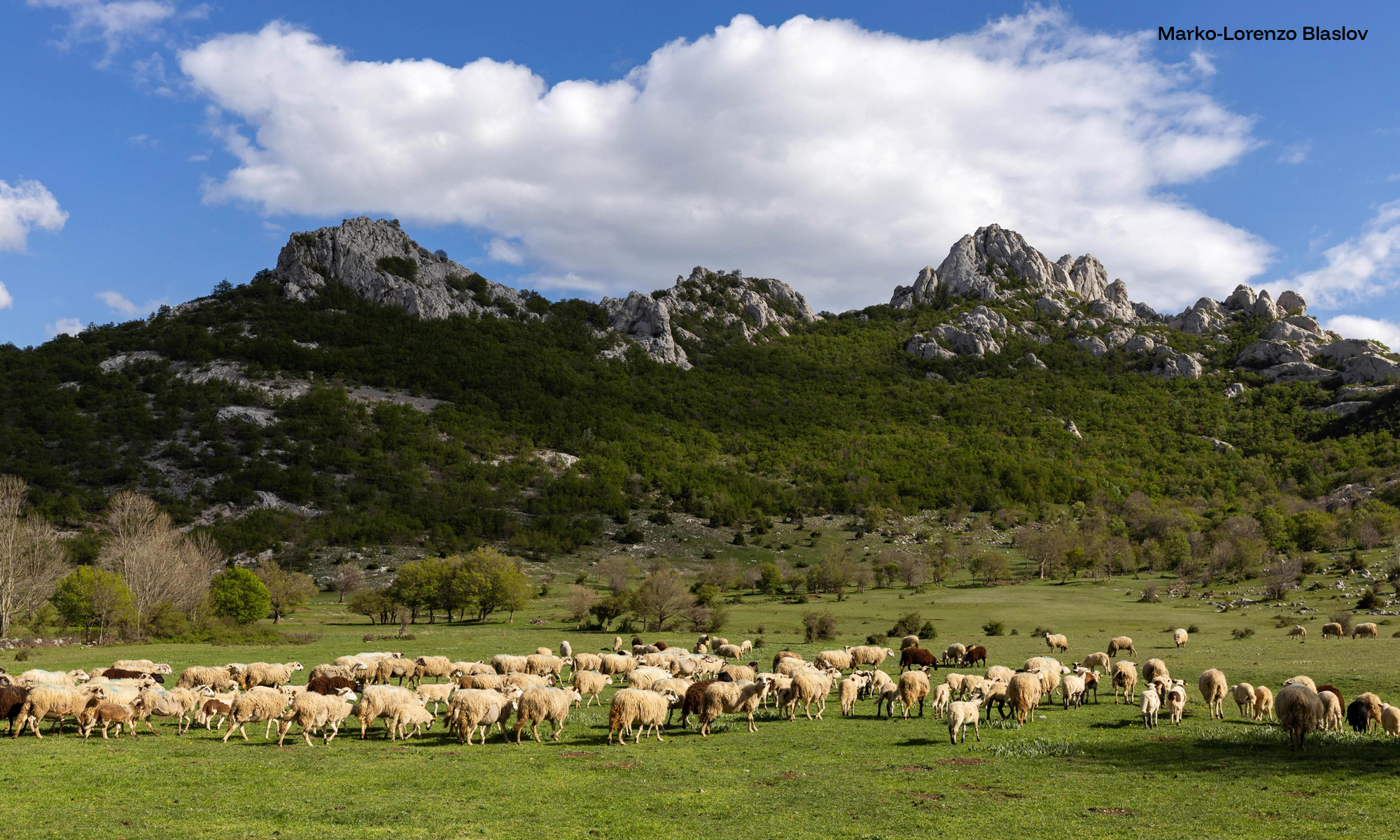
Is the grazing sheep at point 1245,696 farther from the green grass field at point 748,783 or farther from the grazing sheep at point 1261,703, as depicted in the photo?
the green grass field at point 748,783

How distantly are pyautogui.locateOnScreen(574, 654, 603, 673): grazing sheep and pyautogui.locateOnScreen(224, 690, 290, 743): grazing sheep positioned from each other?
12.6 meters

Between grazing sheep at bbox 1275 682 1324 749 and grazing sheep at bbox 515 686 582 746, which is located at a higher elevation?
grazing sheep at bbox 1275 682 1324 749

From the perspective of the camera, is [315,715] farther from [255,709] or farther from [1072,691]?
[1072,691]

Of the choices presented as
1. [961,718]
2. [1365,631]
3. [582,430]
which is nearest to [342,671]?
[961,718]

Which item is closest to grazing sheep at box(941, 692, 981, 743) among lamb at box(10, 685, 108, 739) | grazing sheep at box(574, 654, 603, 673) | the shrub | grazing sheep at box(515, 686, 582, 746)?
grazing sheep at box(515, 686, 582, 746)

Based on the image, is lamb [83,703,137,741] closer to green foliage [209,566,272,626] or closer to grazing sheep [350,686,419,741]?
grazing sheep [350,686,419,741]

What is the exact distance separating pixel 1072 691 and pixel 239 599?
5488cm

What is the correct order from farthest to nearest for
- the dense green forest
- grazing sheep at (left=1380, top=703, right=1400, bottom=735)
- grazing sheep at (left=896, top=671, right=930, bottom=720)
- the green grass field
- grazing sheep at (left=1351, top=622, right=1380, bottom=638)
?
the dense green forest
grazing sheep at (left=1351, top=622, right=1380, bottom=638)
grazing sheep at (left=896, top=671, right=930, bottom=720)
grazing sheep at (left=1380, top=703, right=1400, bottom=735)
the green grass field

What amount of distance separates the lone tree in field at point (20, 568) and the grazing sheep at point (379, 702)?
43.8m

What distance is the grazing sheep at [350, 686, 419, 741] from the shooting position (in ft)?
66.7

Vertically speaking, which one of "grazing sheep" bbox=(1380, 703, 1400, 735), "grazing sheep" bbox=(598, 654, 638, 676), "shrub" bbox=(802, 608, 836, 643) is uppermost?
"grazing sheep" bbox=(1380, 703, 1400, 735)

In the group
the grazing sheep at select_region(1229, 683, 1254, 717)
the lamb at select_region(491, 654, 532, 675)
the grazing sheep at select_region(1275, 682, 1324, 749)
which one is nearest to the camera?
the grazing sheep at select_region(1275, 682, 1324, 749)

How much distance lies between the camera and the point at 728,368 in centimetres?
18262

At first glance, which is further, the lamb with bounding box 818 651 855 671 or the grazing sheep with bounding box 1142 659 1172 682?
the lamb with bounding box 818 651 855 671
